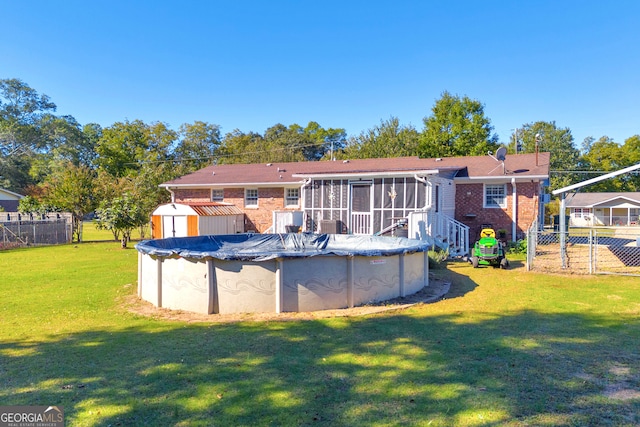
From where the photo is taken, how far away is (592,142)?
53.2 meters

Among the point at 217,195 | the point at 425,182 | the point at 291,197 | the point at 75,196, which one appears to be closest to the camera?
the point at 425,182

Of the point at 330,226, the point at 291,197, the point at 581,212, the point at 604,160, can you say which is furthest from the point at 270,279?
the point at 604,160

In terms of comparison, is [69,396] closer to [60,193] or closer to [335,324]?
[335,324]

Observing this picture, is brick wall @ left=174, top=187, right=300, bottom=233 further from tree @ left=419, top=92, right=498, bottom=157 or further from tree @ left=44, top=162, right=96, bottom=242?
tree @ left=419, top=92, right=498, bottom=157

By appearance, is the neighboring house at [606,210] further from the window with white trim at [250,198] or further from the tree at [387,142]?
the window with white trim at [250,198]

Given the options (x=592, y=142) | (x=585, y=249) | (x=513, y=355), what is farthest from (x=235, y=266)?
(x=592, y=142)

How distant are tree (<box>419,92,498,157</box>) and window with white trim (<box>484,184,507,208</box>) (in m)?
19.1

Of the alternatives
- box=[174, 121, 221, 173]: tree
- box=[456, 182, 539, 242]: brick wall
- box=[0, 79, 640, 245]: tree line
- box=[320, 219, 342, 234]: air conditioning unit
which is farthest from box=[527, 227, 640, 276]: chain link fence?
box=[174, 121, 221, 173]: tree

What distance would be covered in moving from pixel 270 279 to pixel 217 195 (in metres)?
15.4

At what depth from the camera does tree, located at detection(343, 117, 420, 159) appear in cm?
3659

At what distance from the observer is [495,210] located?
16.5 metres

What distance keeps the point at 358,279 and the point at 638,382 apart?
4086 millimetres

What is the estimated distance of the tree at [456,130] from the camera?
35.0m

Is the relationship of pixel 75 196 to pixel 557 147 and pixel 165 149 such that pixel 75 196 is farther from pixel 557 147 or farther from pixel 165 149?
pixel 557 147
